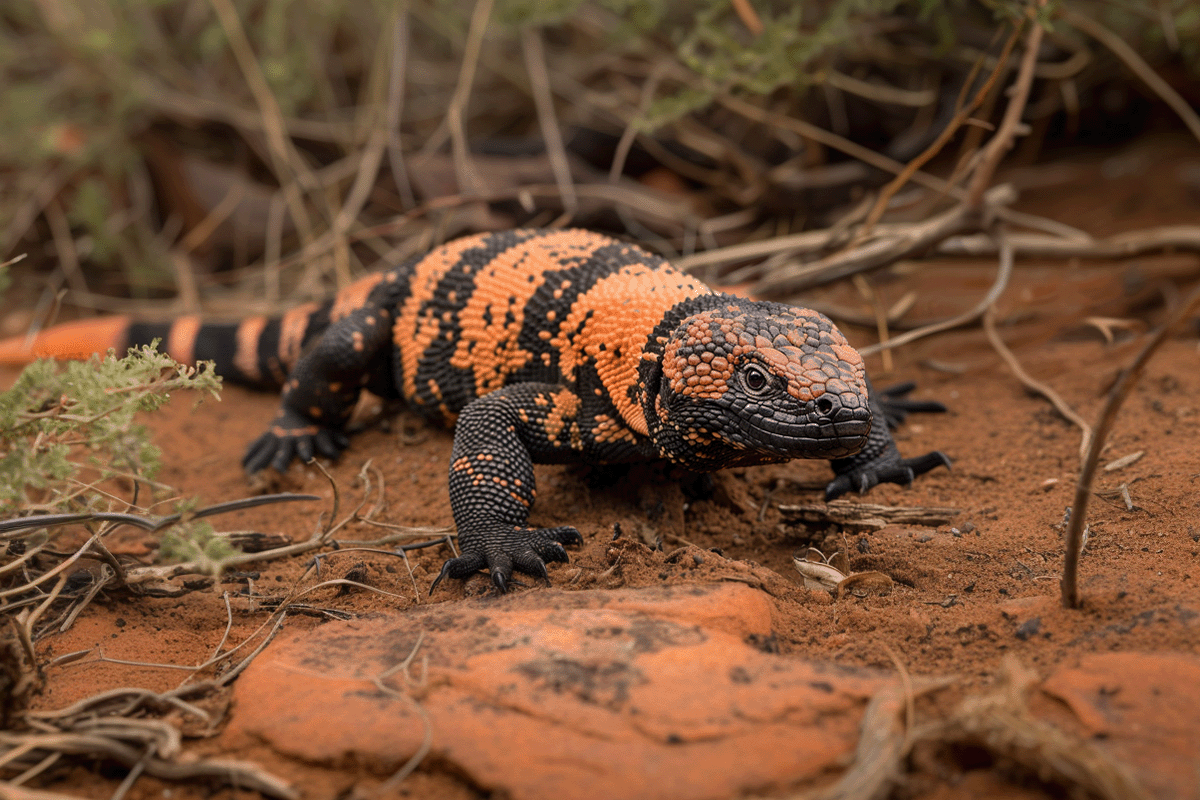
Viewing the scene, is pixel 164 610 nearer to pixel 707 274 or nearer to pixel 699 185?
pixel 707 274

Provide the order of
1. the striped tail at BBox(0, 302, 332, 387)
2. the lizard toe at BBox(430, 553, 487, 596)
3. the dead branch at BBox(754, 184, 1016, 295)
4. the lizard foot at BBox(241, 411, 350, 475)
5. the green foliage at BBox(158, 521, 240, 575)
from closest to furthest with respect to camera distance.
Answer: the green foliage at BBox(158, 521, 240, 575)
the lizard toe at BBox(430, 553, 487, 596)
the lizard foot at BBox(241, 411, 350, 475)
the dead branch at BBox(754, 184, 1016, 295)
the striped tail at BBox(0, 302, 332, 387)

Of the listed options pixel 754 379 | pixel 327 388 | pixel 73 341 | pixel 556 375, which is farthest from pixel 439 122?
pixel 754 379

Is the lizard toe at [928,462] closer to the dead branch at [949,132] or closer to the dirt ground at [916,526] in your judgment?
the dirt ground at [916,526]

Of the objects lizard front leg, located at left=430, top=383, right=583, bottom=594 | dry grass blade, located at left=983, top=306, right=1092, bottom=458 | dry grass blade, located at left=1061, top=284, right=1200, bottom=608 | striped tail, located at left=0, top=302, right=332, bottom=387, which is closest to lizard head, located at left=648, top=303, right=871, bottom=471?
lizard front leg, located at left=430, top=383, right=583, bottom=594

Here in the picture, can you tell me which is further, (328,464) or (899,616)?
(328,464)

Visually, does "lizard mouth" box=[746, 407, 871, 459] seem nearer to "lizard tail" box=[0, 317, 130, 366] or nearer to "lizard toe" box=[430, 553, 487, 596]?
"lizard toe" box=[430, 553, 487, 596]

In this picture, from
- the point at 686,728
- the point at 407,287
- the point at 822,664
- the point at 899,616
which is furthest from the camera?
the point at 407,287

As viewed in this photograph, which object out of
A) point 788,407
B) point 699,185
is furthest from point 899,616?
point 699,185
